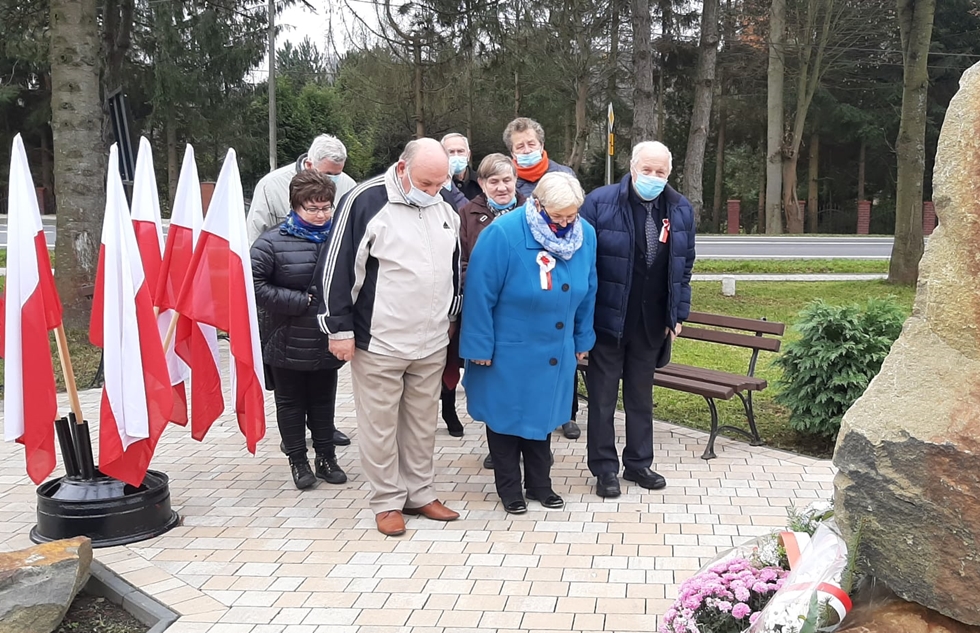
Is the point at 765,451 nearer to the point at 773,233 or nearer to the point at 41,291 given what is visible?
the point at 41,291

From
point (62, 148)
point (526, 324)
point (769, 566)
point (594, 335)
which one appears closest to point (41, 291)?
point (526, 324)

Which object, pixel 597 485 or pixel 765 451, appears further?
pixel 765 451

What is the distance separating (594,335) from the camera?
492 centimetres

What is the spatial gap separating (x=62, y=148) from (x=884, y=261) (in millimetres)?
15101

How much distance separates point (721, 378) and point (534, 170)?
1.75 metres

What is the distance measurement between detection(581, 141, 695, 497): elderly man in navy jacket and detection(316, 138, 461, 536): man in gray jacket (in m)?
0.83

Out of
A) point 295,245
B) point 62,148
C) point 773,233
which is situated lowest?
point 773,233

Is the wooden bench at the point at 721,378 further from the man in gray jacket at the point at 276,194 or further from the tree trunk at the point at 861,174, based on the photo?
the tree trunk at the point at 861,174

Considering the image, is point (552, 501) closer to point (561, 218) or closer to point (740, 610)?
point (561, 218)

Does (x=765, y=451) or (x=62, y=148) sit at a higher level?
(x=62, y=148)

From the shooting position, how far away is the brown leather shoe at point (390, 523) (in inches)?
178

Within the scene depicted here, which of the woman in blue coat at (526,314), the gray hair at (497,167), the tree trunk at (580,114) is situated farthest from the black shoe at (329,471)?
the tree trunk at (580,114)

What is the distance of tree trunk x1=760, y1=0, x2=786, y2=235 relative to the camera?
25.8m

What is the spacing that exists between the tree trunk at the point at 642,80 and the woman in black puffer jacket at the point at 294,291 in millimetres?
8284
